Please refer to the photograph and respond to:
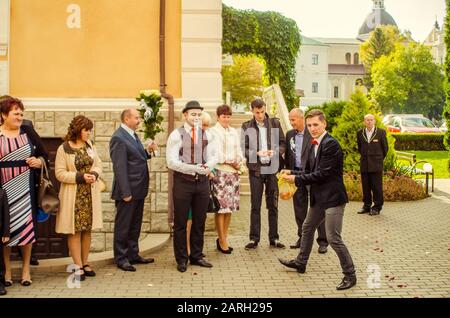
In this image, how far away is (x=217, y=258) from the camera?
8812 mm

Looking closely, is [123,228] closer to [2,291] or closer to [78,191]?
[78,191]

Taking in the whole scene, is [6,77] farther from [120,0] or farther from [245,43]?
[245,43]

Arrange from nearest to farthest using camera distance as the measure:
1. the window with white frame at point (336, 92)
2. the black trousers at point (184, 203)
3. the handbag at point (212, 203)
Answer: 1. the black trousers at point (184, 203)
2. the handbag at point (212, 203)
3. the window with white frame at point (336, 92)

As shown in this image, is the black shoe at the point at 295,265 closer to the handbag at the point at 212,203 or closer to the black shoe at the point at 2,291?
the handbag at the point at 212,203

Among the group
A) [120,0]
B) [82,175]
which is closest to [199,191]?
[82,175]

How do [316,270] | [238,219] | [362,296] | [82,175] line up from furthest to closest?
[238,219] < [316,270] < [82,175] < [362,296]

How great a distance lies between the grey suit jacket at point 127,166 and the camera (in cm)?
797

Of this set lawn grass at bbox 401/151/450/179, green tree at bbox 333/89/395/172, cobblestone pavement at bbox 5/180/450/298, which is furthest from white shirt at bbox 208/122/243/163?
lawn grass at bbox 401/151/450/179

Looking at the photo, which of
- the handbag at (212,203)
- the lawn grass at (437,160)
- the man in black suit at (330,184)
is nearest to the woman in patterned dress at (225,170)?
the handbag at (212,203)

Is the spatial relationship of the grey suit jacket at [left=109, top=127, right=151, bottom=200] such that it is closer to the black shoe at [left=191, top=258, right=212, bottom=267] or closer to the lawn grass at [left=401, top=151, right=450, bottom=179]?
the black shoe at [left=191, top=258, right=212, bottom=267]

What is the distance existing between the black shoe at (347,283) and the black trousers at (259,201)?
249 centimetres

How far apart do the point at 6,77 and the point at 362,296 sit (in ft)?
22.4

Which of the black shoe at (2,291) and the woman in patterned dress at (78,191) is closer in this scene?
the black shoe at (2,291)

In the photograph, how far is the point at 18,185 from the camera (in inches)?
287
